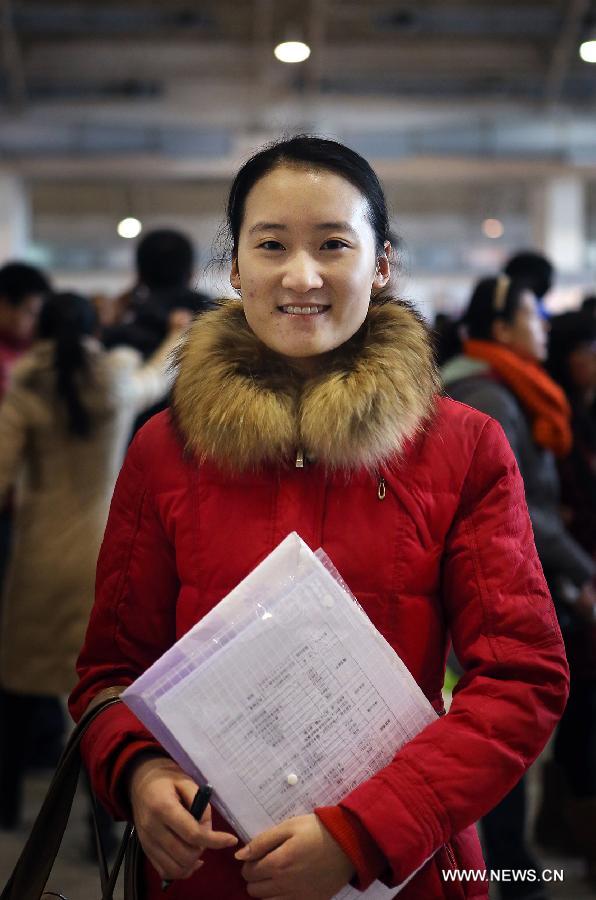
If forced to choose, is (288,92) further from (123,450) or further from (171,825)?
(171,825)

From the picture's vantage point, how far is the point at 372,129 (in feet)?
36.4

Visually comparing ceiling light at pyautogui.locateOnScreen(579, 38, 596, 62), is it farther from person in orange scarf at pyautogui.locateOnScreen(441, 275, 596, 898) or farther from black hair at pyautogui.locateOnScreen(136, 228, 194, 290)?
person in orange scarf at pyautogui.locateOnScreen(441, 275, 596, 898)

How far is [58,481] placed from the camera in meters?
3.15

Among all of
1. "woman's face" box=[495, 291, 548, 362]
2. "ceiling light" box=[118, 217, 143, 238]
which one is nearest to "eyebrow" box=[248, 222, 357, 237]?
"woman's face" box=[495, 291, 548, 362]

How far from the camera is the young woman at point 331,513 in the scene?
47.3 inches

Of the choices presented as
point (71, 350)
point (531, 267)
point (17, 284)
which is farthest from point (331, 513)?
point (17, 284)

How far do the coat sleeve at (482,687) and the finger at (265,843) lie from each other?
0.08 metres

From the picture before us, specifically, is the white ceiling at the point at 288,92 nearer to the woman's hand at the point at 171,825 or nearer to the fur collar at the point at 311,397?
the fur collar at the point at 311,397

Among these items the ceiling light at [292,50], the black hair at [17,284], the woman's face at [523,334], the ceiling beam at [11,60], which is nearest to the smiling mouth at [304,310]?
the woman's face at [523,334]

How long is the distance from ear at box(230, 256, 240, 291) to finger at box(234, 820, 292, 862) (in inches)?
27.9

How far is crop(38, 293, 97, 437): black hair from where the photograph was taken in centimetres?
309

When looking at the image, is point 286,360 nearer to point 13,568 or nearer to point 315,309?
point 315,309

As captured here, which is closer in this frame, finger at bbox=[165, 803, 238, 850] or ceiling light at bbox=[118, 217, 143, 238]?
finger at bbox=[165, 803, 238, 850]

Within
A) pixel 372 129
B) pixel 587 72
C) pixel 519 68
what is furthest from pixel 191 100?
pixel 587 72
